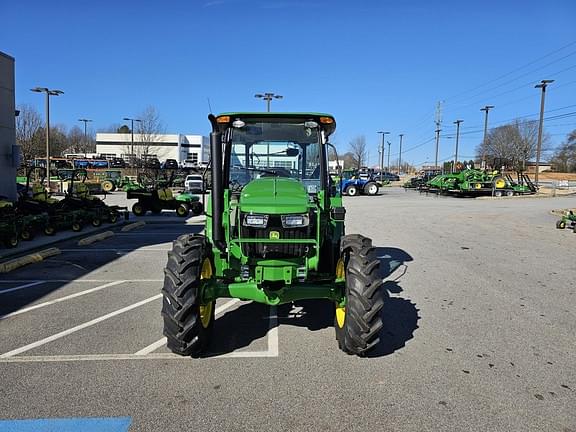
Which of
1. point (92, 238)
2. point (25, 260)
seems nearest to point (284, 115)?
point (25, 260)

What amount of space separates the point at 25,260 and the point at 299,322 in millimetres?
6269

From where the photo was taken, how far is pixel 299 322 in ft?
19.1

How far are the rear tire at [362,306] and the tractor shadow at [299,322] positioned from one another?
27 centimetres

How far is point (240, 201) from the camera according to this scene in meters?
5.00

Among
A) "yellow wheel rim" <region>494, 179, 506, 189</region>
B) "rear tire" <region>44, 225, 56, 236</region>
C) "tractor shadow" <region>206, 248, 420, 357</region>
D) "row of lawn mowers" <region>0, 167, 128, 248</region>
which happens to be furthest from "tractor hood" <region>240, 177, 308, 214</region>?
"yellow wheel rim" <region>494, 179, 506, 189</region>

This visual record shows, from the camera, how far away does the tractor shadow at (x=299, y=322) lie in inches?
199

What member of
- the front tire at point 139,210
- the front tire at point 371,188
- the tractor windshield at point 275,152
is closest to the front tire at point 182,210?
the front tire at point 139,210

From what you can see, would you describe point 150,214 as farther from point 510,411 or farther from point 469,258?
point 510,411

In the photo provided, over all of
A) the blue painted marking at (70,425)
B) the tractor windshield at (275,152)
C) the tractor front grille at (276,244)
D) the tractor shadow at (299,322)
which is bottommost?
the blue painted marking at (70,425)

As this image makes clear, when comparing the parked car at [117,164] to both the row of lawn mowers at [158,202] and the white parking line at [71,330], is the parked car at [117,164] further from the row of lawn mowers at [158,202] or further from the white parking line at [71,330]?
the white parking line at [71,330]

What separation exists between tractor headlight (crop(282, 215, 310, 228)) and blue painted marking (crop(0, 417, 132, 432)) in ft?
7.31

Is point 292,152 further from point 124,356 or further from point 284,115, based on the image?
point 124,356

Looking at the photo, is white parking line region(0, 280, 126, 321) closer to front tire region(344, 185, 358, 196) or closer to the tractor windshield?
the tractor windshield

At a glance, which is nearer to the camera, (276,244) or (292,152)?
(276,244)
